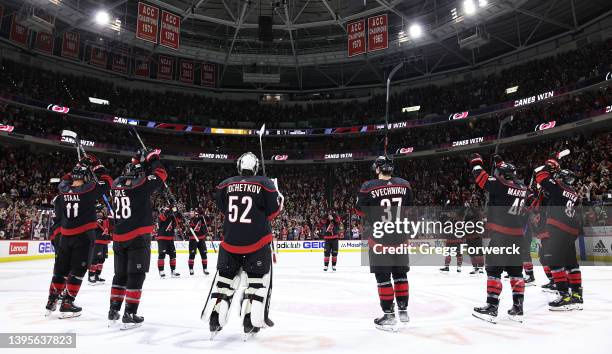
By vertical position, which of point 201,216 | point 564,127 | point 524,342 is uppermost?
point 564,127

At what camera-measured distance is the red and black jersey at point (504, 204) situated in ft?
18.8

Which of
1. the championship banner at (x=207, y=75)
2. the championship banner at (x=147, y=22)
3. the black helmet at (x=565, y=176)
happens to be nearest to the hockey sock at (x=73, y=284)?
the black helmet at (x=565, y=176)

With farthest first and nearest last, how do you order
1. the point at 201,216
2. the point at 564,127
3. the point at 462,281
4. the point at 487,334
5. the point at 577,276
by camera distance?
the point at 564,127 → the point at 201,216 → the point at 462,281 → the point at 577,276 → the point at 487,334

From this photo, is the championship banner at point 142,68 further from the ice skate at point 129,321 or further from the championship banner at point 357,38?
the ice skate at point 129,321

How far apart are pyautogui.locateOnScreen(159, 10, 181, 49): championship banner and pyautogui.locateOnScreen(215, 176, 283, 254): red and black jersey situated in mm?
18455

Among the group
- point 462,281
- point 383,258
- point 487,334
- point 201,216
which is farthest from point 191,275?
point 487,334

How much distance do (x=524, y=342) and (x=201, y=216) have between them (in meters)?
9.62

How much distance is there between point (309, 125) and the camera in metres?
36.8

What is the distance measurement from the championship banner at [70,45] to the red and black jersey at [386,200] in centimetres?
2524

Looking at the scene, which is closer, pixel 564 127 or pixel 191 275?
pixel 191 275

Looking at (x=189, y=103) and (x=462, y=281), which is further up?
(x=189, y=103)

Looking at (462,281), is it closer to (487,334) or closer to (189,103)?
(487,334)

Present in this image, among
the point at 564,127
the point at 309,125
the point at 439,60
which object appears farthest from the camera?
the point at 309,125

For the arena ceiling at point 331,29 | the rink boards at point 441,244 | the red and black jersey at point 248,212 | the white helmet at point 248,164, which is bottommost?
the rink boards at point 441,244
